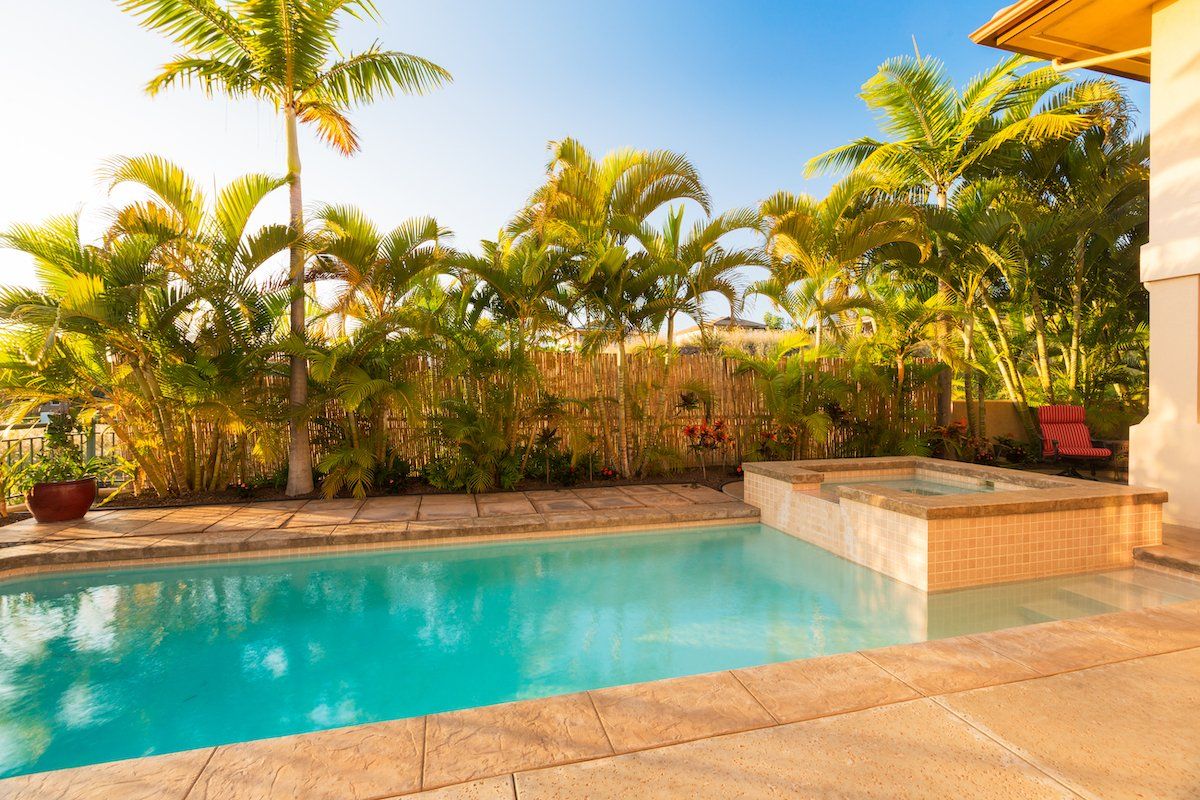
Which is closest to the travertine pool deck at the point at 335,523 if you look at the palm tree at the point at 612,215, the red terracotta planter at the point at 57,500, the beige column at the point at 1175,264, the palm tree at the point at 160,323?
the red terracotta planter at the point at 57,500

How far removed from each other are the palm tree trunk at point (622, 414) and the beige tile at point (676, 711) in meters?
5.66

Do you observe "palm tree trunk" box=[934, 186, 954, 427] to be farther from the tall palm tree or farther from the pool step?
the pool step

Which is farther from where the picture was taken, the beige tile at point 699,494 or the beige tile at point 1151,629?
the beige tile at point 699,494

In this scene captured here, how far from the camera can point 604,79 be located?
10.6 meters

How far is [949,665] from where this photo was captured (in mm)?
2475

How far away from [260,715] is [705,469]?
261 inches

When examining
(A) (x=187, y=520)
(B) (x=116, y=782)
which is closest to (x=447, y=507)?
(A) (x=187, y=520)

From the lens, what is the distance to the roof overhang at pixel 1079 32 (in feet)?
16.8

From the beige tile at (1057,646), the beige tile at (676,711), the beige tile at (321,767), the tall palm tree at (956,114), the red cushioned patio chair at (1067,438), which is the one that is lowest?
the beige tile at (321,767)

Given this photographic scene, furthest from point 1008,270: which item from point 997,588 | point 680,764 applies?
point 680,764

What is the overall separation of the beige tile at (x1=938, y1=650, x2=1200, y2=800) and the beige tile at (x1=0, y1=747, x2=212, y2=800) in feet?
8.44

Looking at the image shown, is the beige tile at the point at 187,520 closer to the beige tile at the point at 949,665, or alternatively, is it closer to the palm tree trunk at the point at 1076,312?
the beige tile at the point at 949,665

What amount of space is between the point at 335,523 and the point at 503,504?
1661 millimetres

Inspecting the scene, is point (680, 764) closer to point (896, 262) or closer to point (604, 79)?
point (896, 262)
